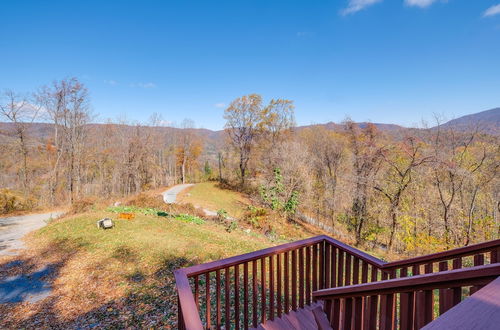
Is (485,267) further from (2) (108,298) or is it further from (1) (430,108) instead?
(1) (430,108)

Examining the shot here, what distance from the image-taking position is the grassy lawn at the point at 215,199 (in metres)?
17.1

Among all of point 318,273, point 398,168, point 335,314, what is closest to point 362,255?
point 318,273

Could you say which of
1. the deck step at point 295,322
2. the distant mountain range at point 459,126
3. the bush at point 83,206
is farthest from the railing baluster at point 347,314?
the bush at point 83,206

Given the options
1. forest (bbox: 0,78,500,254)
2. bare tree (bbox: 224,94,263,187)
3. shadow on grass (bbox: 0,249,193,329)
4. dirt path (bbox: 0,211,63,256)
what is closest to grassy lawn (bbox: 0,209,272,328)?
shadow on grass (bbox: 0,249,193,329)

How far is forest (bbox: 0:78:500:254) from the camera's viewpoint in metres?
10.6

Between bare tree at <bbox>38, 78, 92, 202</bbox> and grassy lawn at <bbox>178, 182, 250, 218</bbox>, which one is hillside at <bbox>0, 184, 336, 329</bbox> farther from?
bare tree at <bbox>38, 78, 92, 202</bbox>

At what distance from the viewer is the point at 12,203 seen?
13953 millimetres

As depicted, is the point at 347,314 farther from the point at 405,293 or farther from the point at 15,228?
the point at 15,228

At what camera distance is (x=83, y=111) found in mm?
16875

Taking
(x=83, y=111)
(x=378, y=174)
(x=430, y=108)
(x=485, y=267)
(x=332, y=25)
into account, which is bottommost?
(x=378, y=174)

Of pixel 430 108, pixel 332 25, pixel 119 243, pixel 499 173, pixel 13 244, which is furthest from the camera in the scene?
pixel 332 25

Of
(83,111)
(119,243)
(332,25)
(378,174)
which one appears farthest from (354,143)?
(83,111)

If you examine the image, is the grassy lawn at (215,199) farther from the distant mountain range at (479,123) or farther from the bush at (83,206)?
the distant mountain range at (479,123)

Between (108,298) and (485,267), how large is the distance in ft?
19.4
